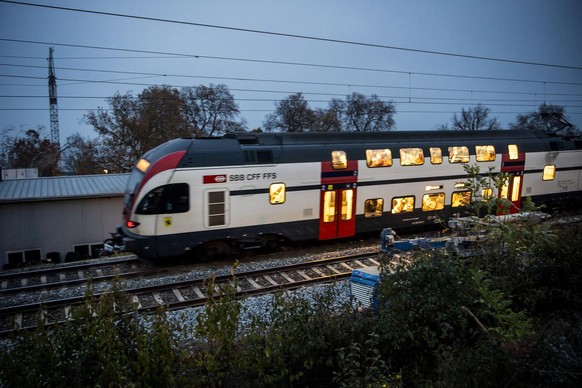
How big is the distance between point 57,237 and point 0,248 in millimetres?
1997

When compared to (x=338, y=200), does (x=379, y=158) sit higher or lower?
higher

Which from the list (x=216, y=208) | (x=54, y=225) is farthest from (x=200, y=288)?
(x=54, y=225)

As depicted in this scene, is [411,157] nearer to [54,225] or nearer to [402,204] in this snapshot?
[402,204]

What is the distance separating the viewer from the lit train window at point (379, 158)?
15.3 m

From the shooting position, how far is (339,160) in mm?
14734

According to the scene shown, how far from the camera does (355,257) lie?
1388cm

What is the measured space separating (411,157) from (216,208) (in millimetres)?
7702

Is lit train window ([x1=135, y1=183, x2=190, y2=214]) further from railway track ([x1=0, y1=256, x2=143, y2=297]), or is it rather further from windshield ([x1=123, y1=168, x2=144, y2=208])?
railway track ([x1=0, y1=256, x2=143, y2=297])

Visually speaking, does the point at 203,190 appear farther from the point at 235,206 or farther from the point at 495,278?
the point at 495,278

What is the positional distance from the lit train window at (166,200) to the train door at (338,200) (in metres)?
4.68

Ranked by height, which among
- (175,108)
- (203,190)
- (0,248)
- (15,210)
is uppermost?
(175,108)

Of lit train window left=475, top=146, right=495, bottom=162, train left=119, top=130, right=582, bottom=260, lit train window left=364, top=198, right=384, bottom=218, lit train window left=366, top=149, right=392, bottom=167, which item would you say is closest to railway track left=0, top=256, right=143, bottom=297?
train left=119, top=130, right=582, bottom=260

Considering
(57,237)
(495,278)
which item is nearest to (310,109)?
(57,237)

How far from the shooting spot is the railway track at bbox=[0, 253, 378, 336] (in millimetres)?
9664
